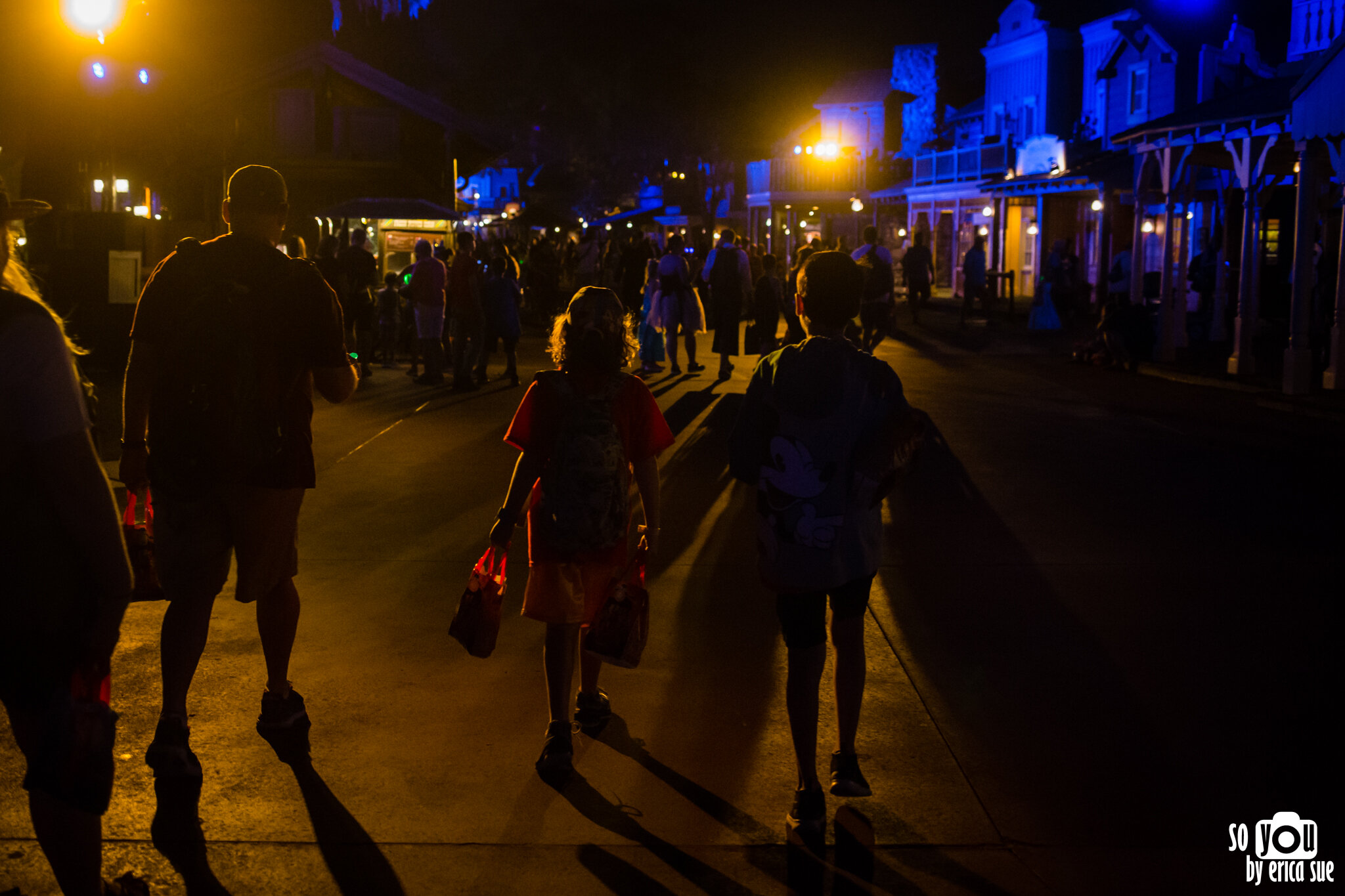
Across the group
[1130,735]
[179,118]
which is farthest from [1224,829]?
[179,118]

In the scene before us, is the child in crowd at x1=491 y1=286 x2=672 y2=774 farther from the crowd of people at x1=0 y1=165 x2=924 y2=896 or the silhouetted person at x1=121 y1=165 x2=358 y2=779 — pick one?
the silhouetted person at x1=121 y1=165 x2=358 y2=779

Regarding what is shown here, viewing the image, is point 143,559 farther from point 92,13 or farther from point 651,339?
point 651,339

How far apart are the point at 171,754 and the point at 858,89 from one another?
157 feet

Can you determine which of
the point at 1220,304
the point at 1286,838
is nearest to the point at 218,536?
the point at 1286,838

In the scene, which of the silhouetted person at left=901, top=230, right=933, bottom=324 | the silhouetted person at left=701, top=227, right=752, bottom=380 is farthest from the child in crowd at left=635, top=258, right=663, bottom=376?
the silhouetted person at left=901, top=230, right=933, bottom=324

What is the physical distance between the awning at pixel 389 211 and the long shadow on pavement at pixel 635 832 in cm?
2082

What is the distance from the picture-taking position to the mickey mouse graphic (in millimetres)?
3646

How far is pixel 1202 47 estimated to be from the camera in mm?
25188

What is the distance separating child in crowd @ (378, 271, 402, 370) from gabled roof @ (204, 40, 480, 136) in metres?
12.5

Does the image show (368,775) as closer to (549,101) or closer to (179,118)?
(179,118)

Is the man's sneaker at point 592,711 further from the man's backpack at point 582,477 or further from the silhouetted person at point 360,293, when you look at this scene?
the silhouetted person at point 360,293

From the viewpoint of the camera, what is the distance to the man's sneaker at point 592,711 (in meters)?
4.42

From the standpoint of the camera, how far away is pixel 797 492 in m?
3.66

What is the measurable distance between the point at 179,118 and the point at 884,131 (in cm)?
3102
